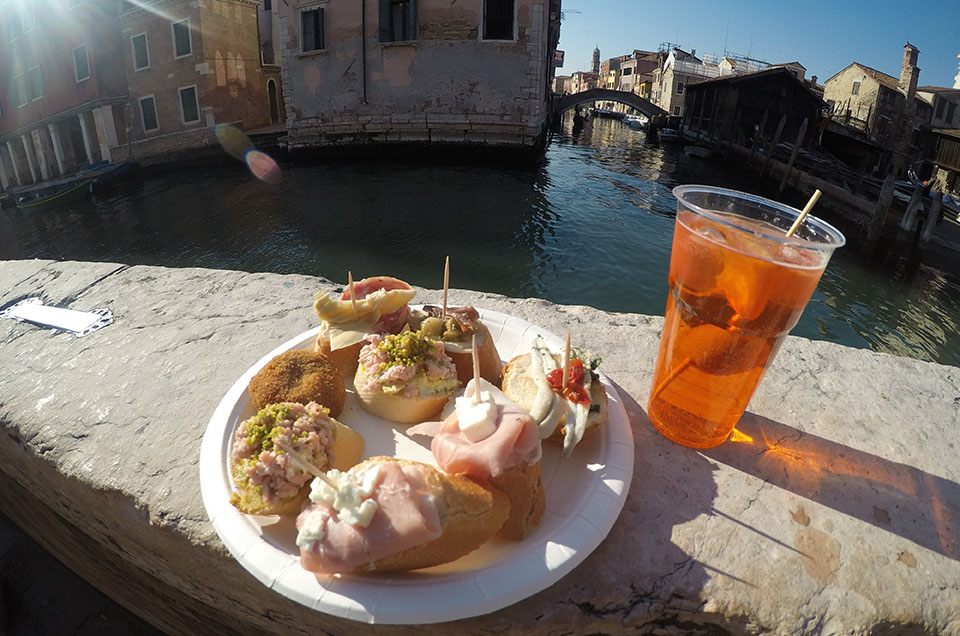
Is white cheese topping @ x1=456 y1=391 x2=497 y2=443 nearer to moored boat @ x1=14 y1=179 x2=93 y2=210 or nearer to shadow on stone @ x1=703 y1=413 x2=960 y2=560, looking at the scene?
shadow on stone @ x1=703 y1=413 x2=960 y2=560

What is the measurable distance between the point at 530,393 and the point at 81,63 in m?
25.2

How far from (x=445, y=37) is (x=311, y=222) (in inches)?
397

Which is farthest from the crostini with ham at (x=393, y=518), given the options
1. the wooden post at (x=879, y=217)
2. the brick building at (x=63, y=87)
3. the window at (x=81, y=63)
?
the window at (x=81, y=63)

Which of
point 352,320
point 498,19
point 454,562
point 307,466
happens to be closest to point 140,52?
point 498,19

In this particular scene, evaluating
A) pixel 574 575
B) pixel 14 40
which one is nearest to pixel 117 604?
pixel 574 575

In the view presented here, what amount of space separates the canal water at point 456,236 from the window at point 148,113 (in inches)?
88.7

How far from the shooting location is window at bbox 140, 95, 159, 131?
18.7 metres

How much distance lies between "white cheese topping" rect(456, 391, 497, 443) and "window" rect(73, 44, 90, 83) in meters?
24.8

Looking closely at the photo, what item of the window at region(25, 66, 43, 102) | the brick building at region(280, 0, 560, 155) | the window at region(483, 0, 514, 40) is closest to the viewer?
the window at region(483, 0, 514, 40)

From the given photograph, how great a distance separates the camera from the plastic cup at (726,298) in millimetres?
1213

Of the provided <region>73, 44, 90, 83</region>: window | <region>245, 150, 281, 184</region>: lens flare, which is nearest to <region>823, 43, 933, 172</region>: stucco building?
<region>245, 150, 281, 184</region>: lens flare

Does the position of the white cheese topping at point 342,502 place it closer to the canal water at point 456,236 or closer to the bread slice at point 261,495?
the bread slice at point 261,495

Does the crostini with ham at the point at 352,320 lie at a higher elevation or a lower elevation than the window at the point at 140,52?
lower

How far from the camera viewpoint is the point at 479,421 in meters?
1.17
